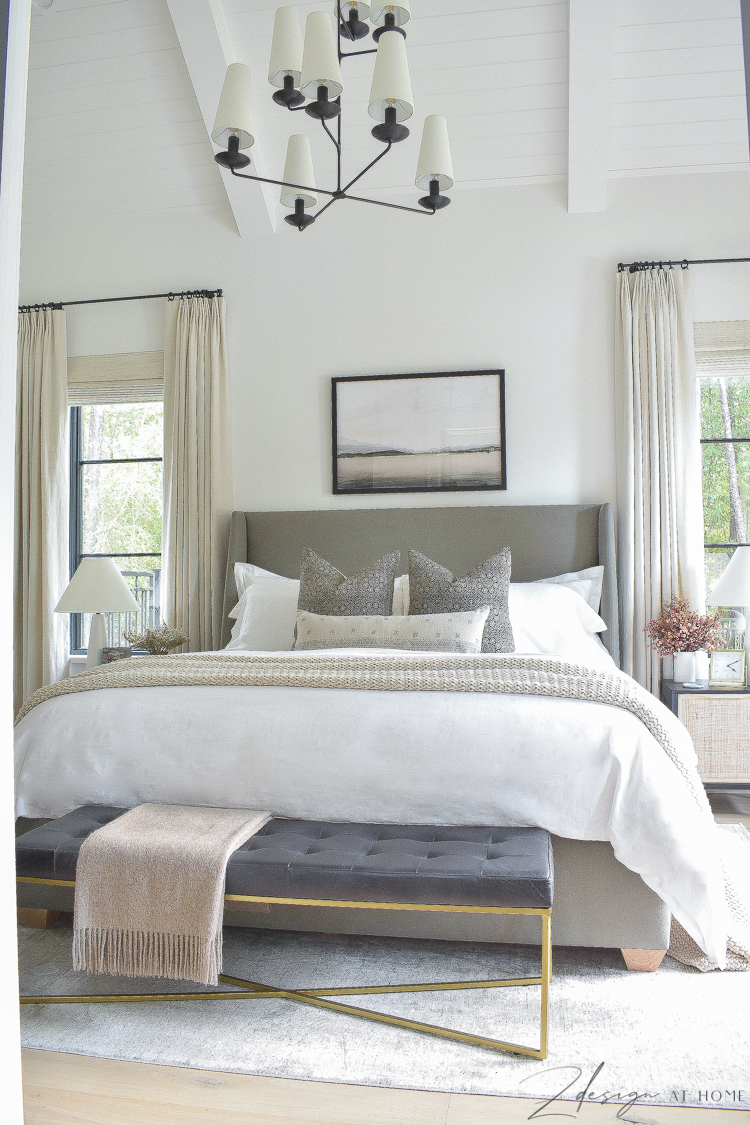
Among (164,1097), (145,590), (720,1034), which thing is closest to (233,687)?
(164,1097)

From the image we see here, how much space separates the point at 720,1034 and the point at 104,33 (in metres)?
4.85

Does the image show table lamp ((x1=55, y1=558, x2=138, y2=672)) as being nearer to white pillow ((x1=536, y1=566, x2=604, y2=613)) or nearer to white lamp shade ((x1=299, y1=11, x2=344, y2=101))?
white pillow ((x1=536, y1=566, x2=604, y2=613))

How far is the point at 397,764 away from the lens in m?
2.26

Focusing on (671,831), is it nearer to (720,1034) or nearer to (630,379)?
(720,1034)

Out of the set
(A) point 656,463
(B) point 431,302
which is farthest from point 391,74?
(A) point 656,463

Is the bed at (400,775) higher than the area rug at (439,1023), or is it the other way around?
the bed at (400,775)

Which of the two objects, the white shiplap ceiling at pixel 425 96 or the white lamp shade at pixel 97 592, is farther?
the white lamp shade at pixel 97 592

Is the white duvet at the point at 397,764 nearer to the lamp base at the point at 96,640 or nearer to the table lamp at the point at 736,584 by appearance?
the table lamp at the point at 736,584

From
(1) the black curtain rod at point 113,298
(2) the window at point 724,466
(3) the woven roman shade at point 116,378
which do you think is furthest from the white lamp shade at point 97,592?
(2) the window at point 724,466

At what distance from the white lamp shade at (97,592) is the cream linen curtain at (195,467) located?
18.0 inches

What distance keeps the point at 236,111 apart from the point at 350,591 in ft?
6.34

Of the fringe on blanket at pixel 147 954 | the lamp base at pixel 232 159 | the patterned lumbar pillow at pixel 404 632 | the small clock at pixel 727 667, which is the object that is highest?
the lamp base at pixel 232 159

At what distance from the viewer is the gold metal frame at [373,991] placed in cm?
182

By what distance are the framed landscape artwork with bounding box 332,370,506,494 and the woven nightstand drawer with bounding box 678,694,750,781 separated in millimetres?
1491
